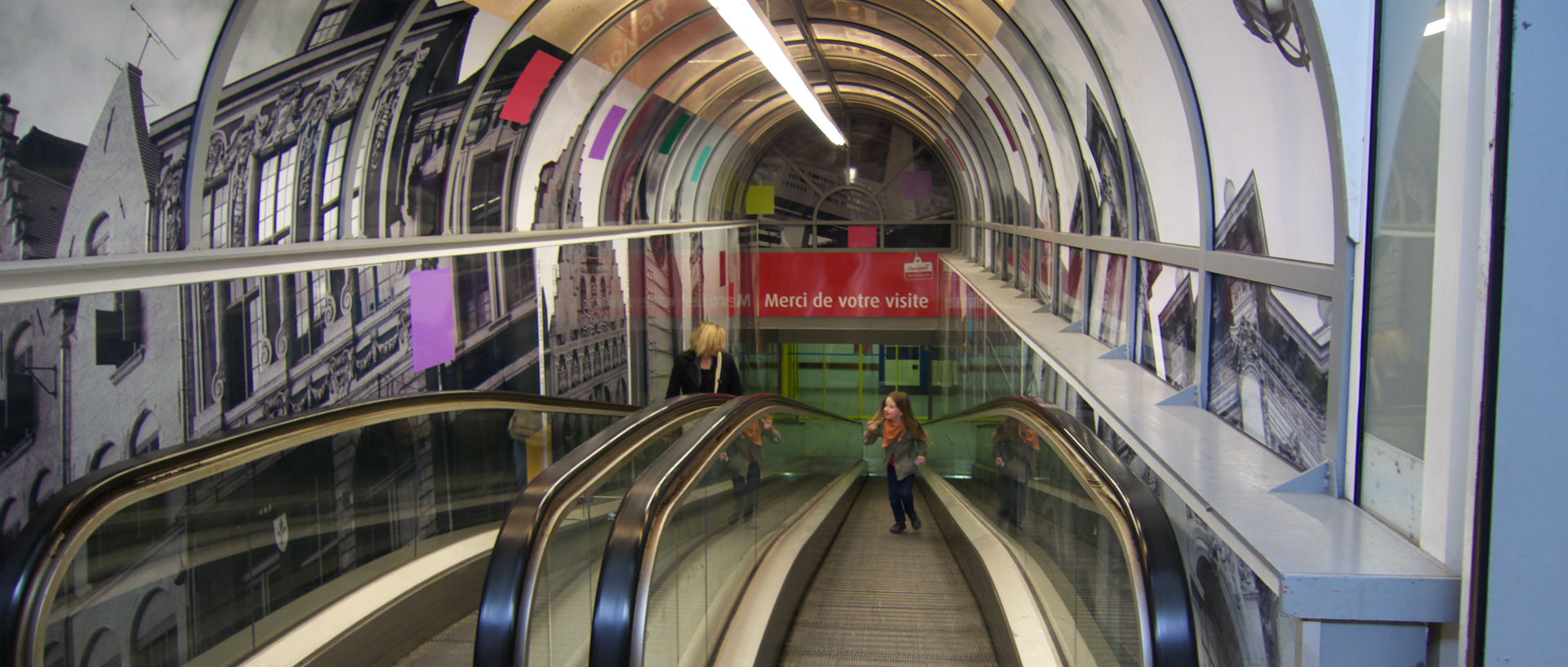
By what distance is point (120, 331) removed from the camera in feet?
11.0

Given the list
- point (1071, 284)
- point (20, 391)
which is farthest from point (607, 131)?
point (20, 391)

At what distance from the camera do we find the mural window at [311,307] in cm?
443

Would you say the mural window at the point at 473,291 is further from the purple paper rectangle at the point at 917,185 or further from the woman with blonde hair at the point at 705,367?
the purple paper rectangle at the point at 917,185

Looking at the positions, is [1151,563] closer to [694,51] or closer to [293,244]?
[293,244]

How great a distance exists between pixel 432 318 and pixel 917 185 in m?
13.7

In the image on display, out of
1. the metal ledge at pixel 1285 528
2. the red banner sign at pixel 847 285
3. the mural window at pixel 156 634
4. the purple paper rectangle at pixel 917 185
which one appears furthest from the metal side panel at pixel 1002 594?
the purple paper rectangle at pixel 917 185

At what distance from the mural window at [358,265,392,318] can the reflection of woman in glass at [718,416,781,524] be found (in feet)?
6.61

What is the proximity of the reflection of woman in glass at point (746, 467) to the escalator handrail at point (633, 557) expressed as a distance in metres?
0.62

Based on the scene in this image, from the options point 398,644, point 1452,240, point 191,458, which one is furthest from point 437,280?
point 1452,240

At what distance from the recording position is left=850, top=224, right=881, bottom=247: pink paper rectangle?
59.5 ft

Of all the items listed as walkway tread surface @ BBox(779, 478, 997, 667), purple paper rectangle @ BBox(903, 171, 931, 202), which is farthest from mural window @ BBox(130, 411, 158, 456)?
purple paper rectangle @ BBox(903, 171, 931, 202)

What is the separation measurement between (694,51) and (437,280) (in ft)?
13.4

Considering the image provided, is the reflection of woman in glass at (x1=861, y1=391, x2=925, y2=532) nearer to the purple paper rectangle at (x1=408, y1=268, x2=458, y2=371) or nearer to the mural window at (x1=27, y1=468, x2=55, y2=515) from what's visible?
the purple paper rectangle at (x1=408, y1=268, x2=458, y2=371)

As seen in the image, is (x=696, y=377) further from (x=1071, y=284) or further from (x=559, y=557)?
(x=559, y=557)
